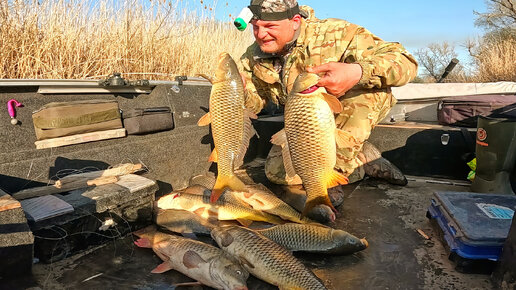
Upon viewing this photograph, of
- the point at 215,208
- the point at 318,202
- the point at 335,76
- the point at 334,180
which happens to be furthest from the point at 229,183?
the point at 335,76

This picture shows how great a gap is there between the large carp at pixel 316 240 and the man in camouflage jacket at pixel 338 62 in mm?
1079

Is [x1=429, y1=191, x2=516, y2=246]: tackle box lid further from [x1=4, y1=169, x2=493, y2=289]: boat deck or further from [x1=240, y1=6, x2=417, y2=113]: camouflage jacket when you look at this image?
[x1=240, y1=6, x2=417, y2=113]: camouflage jacket

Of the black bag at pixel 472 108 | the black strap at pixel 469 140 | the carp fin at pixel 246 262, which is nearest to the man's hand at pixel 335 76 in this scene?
the carp fin at pixel 246 262

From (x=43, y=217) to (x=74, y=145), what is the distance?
889 mm

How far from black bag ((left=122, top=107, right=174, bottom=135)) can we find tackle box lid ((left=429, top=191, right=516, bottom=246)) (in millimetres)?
2466

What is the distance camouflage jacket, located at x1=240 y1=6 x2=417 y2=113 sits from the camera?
313cm

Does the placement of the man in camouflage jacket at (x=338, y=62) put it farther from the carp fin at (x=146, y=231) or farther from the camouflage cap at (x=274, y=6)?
the carp fin at (x=146, y=231)

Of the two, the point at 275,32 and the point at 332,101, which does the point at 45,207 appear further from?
the point at 275,32

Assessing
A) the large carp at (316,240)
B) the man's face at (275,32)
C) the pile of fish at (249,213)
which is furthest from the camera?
the man's face at (275,32)

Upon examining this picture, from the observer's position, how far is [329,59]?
11.6 ft

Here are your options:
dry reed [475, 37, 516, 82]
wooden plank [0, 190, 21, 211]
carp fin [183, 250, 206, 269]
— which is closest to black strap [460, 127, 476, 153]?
carp fin [183, 250, 206, 269]

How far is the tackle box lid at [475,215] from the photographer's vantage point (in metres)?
2.07

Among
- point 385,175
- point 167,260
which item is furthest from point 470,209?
point 167,260

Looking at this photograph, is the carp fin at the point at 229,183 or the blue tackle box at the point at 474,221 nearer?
the blue tackle box at the point at 474,221
